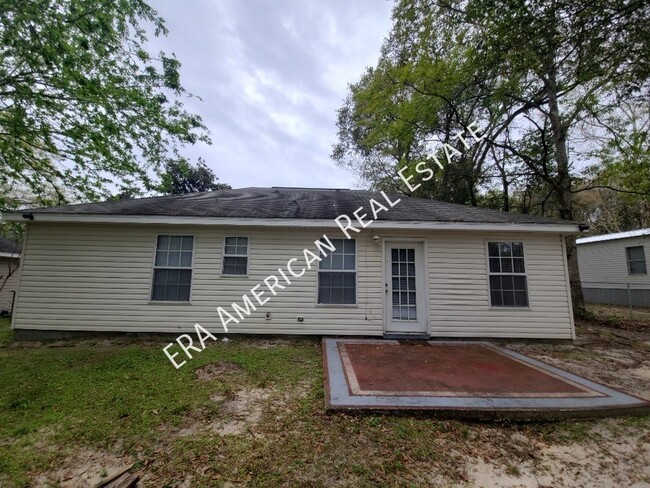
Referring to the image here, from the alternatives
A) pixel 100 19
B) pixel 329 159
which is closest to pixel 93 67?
pixel 100 19

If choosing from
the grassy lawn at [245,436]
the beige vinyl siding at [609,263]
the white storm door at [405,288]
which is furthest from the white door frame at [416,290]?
the beige vinyl siding at [609,263]

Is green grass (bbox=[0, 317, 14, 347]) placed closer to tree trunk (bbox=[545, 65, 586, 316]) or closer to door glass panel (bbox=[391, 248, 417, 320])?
door glass panel (bbox=[391, 248, 417, 320])

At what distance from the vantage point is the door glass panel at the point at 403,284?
6512mm

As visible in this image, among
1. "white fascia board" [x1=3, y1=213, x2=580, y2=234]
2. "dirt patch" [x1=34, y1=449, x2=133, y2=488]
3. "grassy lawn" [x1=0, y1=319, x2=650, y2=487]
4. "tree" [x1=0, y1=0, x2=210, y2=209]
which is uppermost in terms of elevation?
"tree" [x1=0, y1=0, x2=210, y2=209]

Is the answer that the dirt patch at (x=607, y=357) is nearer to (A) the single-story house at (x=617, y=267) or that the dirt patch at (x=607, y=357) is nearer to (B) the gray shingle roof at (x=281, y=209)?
(B) the gray shingle roof at (x=281, y=209)

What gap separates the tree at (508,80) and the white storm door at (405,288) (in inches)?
153

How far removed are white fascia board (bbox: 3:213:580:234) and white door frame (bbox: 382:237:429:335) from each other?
0.48 meters

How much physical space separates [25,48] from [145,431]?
7.30 meters

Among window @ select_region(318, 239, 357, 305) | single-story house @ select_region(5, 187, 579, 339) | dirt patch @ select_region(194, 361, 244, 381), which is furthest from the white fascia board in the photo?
dirt patch @ select_region(194, 361, 244, 381)

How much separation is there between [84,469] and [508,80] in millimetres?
9749

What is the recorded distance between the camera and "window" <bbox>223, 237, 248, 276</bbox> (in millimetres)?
6488

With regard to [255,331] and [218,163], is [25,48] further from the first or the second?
[218,163]

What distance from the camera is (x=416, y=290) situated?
656 cm

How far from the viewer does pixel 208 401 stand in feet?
11.3
